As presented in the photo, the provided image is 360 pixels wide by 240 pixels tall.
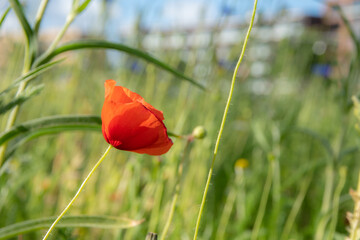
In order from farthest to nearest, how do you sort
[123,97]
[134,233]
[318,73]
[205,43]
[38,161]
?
[318,73] → [205,43] → [38,161] → [134,233] → [123,97]

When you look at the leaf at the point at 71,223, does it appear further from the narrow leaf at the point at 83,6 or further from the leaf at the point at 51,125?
the narrow leaf at the point at 83,6

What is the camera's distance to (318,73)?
2254 millimetres

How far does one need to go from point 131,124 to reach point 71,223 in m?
0.18

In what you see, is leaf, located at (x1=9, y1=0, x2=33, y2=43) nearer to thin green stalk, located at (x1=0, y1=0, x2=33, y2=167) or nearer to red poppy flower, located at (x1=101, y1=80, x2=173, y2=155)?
thin green stalk, located at (x1=0, y1=0, x2=33, y2=167)

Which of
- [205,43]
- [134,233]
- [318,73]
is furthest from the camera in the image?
[318,73]

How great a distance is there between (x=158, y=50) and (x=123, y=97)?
97 centimetres

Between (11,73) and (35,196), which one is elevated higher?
(11,73)

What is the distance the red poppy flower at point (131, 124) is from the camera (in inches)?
12.7

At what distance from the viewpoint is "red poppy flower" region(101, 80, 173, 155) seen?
323 millimetres

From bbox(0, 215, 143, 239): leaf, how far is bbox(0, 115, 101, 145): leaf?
10 centimetres

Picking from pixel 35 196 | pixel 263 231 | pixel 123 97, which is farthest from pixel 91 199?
pixel 123 97

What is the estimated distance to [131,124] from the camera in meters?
0.33

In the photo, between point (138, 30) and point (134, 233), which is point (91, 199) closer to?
point (134, 233)

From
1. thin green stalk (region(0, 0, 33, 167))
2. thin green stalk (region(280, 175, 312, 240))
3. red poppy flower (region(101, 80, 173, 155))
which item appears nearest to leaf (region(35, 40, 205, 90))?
thin green stalk (region(0, 0, 33, 167))
